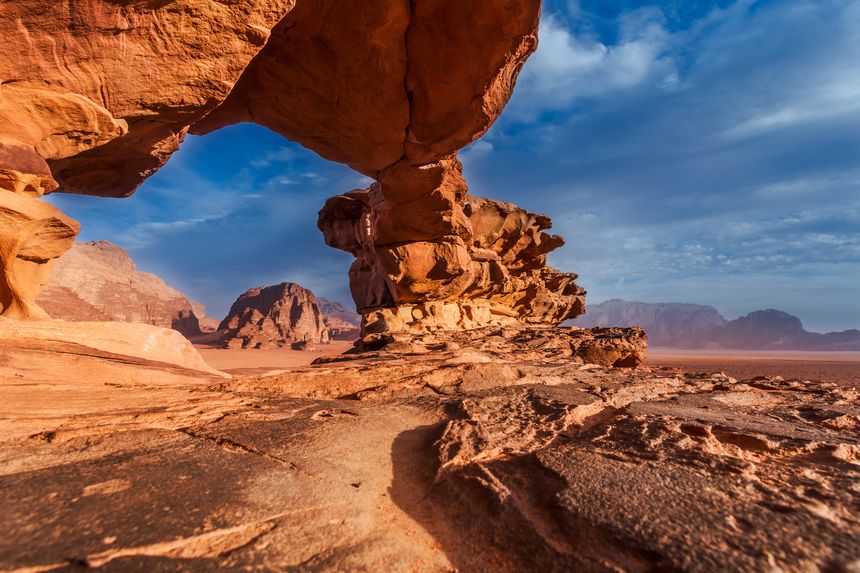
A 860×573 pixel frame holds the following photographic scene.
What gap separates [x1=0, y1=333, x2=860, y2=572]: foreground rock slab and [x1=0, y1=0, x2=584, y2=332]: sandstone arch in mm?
2451

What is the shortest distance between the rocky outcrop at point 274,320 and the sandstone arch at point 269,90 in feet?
93.1

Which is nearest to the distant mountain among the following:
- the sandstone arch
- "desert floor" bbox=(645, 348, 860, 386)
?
"desert floor" bbox=(645, 348, 860, 386)

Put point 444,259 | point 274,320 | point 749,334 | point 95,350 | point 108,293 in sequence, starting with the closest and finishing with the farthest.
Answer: point 95,350, point 444,259, point 108,293, point 274,320, point 749,334

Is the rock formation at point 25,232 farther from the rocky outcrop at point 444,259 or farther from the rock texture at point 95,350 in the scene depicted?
the rocky outcrop at point 444,259

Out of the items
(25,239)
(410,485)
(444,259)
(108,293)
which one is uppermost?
(108,293)

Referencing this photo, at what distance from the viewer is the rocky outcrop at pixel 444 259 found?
34.6 ft

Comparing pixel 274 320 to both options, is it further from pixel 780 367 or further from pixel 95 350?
pixel 780 367

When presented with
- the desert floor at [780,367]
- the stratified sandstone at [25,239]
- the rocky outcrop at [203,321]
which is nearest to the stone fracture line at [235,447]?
the stratified sandstone at [25,239]

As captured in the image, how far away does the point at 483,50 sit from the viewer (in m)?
5.43

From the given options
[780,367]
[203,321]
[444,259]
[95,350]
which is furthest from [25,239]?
[203,321]

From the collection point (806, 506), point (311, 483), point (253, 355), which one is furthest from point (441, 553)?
point (253, 355)

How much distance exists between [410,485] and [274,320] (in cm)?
3875

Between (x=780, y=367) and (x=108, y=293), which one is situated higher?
(x=108, y=293)

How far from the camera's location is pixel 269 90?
6105mm
